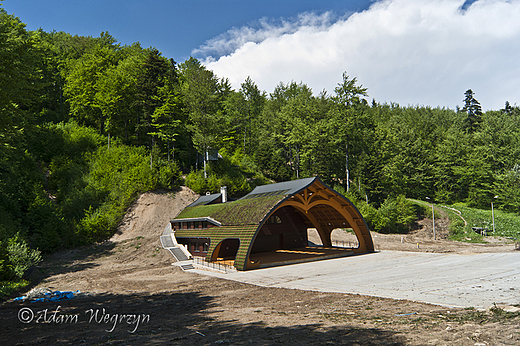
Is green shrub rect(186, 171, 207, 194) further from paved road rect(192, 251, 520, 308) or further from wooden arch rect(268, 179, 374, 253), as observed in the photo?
paved road rect(192, 251, 520, 308)

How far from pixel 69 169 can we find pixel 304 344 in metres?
48.0

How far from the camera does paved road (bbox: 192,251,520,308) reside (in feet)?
39.1

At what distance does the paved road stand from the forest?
86.3 ft

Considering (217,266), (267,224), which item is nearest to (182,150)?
(267,224)

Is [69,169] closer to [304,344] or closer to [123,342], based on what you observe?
[123,342]

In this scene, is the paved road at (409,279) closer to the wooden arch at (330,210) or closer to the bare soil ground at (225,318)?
the bare soil ground at (225,318)

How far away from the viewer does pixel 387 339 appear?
269 inches

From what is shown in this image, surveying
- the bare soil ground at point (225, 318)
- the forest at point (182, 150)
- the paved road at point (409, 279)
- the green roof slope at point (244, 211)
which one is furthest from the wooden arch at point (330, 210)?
the forest at point (182, 150)

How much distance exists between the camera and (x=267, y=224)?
109 feet

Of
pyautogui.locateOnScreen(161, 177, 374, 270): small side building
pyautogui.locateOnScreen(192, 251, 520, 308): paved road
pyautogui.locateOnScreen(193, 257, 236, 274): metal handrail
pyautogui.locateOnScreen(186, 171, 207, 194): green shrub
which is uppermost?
pyautogui.locateOnScreen(186, 171, 207, 194): green shrub

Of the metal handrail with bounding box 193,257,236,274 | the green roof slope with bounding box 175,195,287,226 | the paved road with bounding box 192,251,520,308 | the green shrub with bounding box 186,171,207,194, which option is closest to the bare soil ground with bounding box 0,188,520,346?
the paved road with bounding box 192,251,520,308

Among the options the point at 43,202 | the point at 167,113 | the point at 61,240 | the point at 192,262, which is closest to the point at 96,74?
the point at 167,113

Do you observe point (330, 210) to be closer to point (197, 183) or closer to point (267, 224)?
point (267, 224)

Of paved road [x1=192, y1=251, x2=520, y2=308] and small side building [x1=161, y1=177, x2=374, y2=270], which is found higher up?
small side building [x1=161, y1=177, x2=374, y2=270]
